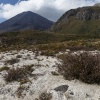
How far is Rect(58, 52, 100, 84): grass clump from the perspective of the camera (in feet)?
44.1

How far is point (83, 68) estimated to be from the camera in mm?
13719

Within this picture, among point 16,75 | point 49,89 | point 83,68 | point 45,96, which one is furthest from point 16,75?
point 83,68

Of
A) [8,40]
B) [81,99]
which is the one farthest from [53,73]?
[8,40]

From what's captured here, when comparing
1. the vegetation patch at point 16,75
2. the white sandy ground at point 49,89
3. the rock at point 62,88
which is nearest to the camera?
the white sandy ground at point 49,89

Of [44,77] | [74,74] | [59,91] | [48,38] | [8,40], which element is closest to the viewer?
[59,91]

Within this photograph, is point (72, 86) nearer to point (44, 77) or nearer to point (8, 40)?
point (44, 77)

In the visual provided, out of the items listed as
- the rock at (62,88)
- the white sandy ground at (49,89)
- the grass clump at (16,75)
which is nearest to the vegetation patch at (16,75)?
the grass clump at (16,75)

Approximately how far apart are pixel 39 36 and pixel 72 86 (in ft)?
556

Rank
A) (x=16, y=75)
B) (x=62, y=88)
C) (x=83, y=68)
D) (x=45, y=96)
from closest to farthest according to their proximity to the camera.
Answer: (x=45, y=96), (x=62, y=88), (x=83, y=68), (x=16, y=75)

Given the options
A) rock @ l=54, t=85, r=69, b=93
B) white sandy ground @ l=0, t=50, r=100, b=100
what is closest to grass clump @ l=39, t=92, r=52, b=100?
white sandy ground @ l=0, t=50, r=100, b=100

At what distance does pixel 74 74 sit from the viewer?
14.1m

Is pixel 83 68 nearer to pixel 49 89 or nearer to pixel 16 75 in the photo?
pixel 49 89

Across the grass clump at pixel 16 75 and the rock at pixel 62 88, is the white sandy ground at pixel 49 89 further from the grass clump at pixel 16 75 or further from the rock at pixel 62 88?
the grass clump at pixel 16 75

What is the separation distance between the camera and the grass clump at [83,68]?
13430 mm
